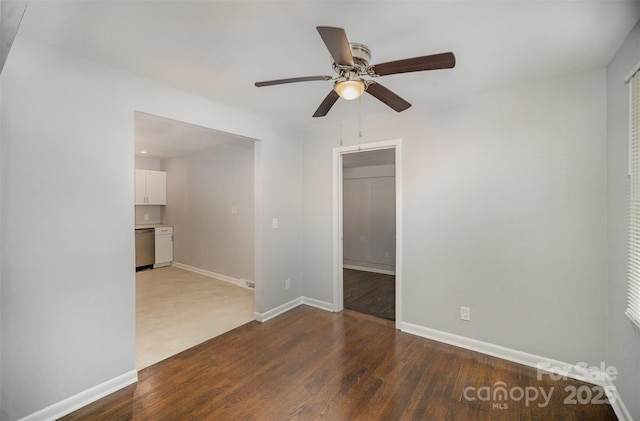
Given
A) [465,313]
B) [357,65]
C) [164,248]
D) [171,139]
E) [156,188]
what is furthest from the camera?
[156,188]

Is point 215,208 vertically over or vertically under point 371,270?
over

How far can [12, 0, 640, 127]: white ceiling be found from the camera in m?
1.51

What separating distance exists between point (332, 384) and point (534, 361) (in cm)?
180

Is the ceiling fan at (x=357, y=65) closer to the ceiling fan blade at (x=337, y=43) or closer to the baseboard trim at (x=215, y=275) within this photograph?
the ceiling fan blade at (x=337, y=43)

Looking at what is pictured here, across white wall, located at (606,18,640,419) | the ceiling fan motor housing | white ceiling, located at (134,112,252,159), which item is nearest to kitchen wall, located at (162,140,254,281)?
white ceiling, located at (134,112,252,159)

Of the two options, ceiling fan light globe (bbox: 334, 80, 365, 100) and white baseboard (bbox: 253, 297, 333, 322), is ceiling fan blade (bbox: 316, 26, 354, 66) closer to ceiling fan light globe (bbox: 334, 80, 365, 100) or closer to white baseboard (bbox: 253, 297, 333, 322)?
ceiling fan light globe (bbox: 334, 80, 365, 100)

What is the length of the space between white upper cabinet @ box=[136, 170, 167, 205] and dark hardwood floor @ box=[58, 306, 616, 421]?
4.35m

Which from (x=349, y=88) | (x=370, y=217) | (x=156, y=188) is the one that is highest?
(x=349, y=88)

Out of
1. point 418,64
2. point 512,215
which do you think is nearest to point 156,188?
point 418,64

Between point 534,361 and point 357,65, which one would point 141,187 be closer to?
point 357,65

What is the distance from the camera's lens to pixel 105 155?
6.92 ft

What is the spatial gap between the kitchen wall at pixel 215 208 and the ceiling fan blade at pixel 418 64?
129 inches

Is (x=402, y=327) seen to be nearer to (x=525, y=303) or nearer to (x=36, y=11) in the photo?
(x=525, y=303)

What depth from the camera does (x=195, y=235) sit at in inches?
228
